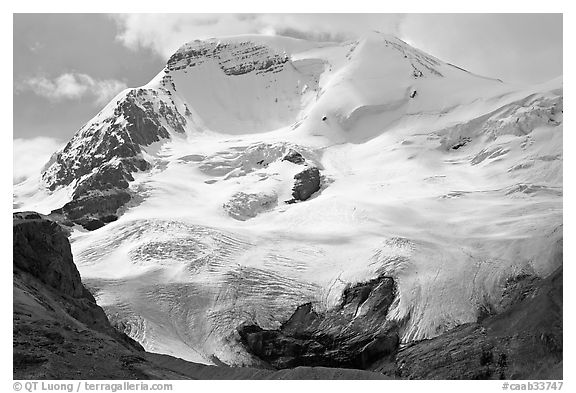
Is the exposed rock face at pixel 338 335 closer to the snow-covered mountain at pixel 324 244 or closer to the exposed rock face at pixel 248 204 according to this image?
the snow-covered mountain at pixel 324 244

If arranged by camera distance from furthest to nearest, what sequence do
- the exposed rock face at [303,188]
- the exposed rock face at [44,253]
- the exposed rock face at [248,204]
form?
the exposed rock face at [303,188]
the exposed rock face at [248,204]
the exposed rock face at [44,253]

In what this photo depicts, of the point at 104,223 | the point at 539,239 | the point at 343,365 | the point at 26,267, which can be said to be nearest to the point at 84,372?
the point at 26,267

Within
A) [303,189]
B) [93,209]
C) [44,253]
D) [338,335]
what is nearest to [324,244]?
[338,335]

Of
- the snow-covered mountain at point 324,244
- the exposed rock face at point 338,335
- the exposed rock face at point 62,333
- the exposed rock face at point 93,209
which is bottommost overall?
the exposed rock face at point 338,335

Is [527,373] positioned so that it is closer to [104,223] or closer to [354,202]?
[354,202]

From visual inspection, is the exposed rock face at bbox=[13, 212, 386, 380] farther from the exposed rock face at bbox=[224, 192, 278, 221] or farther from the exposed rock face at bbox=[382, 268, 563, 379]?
the exposed rock face at bbox=[224, 192, 278, 221]

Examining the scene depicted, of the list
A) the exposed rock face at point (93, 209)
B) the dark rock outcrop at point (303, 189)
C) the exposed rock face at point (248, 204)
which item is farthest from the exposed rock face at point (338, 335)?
the exposed rock face at point (93, 209)
